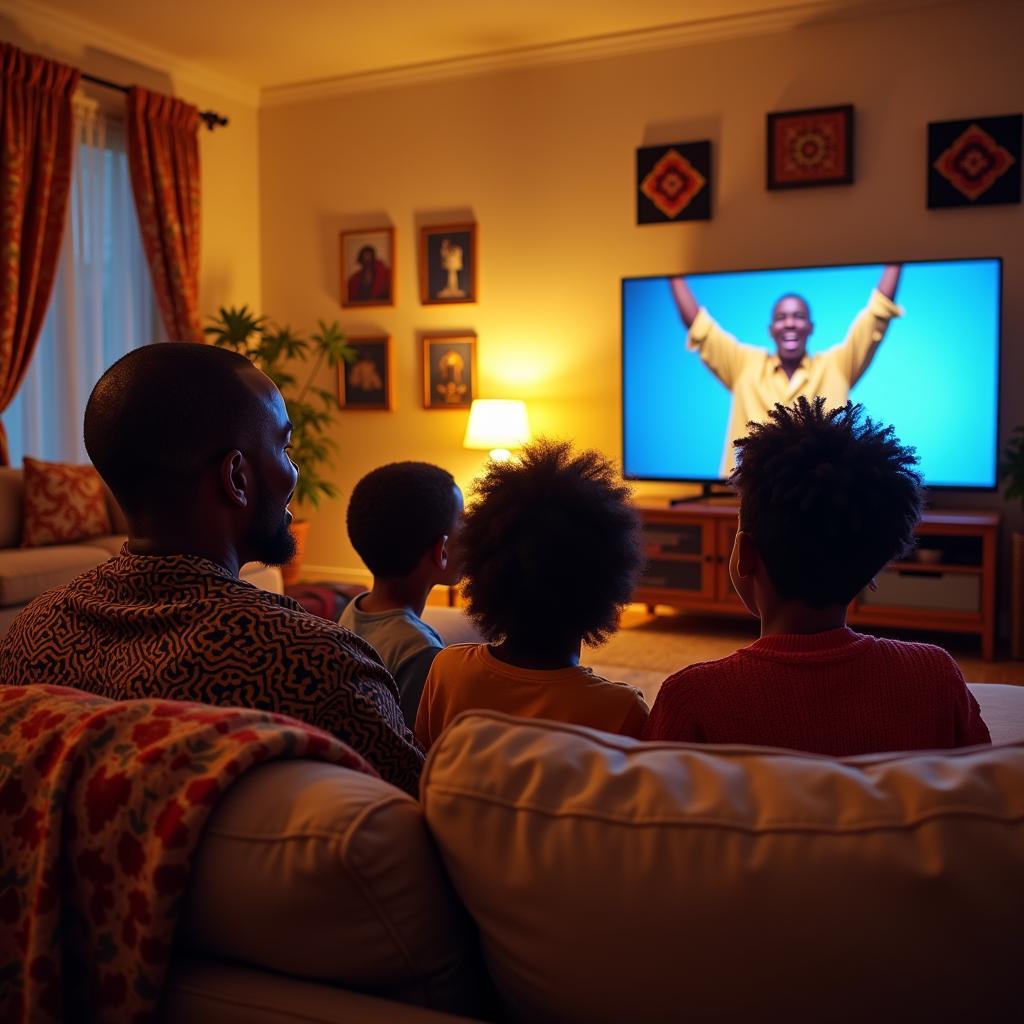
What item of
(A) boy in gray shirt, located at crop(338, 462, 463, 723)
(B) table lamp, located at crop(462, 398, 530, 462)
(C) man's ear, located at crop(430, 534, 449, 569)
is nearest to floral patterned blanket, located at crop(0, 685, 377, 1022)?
(A) boy in gray shirt, located at crop(338, 462, 463, 723)

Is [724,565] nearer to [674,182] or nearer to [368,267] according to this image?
[674,182]

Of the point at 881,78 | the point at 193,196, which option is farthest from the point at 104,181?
the point at 881,78

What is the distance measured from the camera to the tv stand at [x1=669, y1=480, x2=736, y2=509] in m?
5.13

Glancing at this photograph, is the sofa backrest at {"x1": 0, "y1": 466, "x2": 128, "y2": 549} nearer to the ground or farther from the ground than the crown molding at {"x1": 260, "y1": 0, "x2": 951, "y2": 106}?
nearer to the ground

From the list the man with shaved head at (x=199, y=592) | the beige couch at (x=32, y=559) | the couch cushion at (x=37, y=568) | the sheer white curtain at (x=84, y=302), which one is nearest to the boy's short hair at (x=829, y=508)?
the man with shaved head at (x=199, y=592)

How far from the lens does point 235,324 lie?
18.3 feet

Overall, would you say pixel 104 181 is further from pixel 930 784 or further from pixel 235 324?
pixel 930 784

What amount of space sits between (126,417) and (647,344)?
417cm

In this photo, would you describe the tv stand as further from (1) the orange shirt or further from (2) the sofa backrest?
(1) the orange shirt

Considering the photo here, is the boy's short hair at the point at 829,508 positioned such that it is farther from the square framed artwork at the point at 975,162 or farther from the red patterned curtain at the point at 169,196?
the red patterned curtain at the point at 169,196

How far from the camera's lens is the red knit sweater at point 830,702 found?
1.09 metres

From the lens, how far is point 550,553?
4.44 ft

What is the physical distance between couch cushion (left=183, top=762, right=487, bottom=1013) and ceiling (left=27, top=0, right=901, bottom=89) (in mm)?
4861

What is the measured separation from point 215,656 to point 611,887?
0.49 metres
